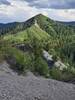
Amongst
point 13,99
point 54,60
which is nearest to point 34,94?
point 13,99

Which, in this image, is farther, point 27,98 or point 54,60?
point 54,60

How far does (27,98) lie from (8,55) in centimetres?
2370

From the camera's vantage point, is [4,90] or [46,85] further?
[46,85]

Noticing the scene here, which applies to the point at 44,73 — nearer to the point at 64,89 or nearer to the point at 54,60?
the point at 64,89

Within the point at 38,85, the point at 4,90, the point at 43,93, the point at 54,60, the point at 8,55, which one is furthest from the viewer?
the point at 54,60

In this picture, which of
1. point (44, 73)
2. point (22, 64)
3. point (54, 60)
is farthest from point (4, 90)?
point (54, 60)

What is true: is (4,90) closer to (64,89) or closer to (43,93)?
(43,93)

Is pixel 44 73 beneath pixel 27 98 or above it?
beneath

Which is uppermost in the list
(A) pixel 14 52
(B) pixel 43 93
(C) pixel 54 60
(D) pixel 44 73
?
(B) pixel 43 93

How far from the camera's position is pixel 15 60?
45.5 meters

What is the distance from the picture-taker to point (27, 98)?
24625 mm

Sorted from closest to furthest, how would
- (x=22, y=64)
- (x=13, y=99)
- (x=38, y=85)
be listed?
(x=13, y=99) < (x=38, y=85) < (x=22, y=64)

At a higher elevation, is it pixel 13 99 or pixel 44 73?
pixel 13 99

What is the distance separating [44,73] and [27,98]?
26.3 meters
